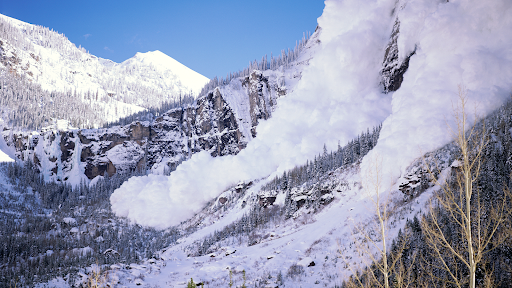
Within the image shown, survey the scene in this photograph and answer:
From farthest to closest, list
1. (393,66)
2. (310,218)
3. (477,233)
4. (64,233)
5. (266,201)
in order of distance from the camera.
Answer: (64,233), (393,66), (266,201), (310,218), (477,233)

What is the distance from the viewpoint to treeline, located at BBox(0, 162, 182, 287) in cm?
10012

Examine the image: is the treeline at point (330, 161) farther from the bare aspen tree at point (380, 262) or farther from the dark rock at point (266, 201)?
the bare aspen tree at point (380, 262)

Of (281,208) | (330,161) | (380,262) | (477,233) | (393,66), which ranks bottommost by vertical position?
(281,208)

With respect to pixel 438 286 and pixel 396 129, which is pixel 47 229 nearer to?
pixel 396 129

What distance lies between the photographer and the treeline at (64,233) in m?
100

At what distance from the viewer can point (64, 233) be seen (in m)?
142

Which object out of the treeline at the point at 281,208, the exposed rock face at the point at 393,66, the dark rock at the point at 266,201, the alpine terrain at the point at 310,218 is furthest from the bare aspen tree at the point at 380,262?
the exposed rock face at the point at 393,66

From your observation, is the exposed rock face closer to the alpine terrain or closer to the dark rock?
the alpine terrain

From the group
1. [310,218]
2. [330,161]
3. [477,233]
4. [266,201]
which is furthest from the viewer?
[330,161]

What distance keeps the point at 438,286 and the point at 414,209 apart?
16.9 meters

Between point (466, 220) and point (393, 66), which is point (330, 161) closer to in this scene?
point (393, 66)

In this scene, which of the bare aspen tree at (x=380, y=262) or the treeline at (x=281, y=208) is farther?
the treeline at (x=281, y=208)

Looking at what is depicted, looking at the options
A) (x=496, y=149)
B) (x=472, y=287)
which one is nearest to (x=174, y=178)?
(x=496, y=149)

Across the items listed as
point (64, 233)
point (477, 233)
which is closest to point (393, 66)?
point (477, 233)
